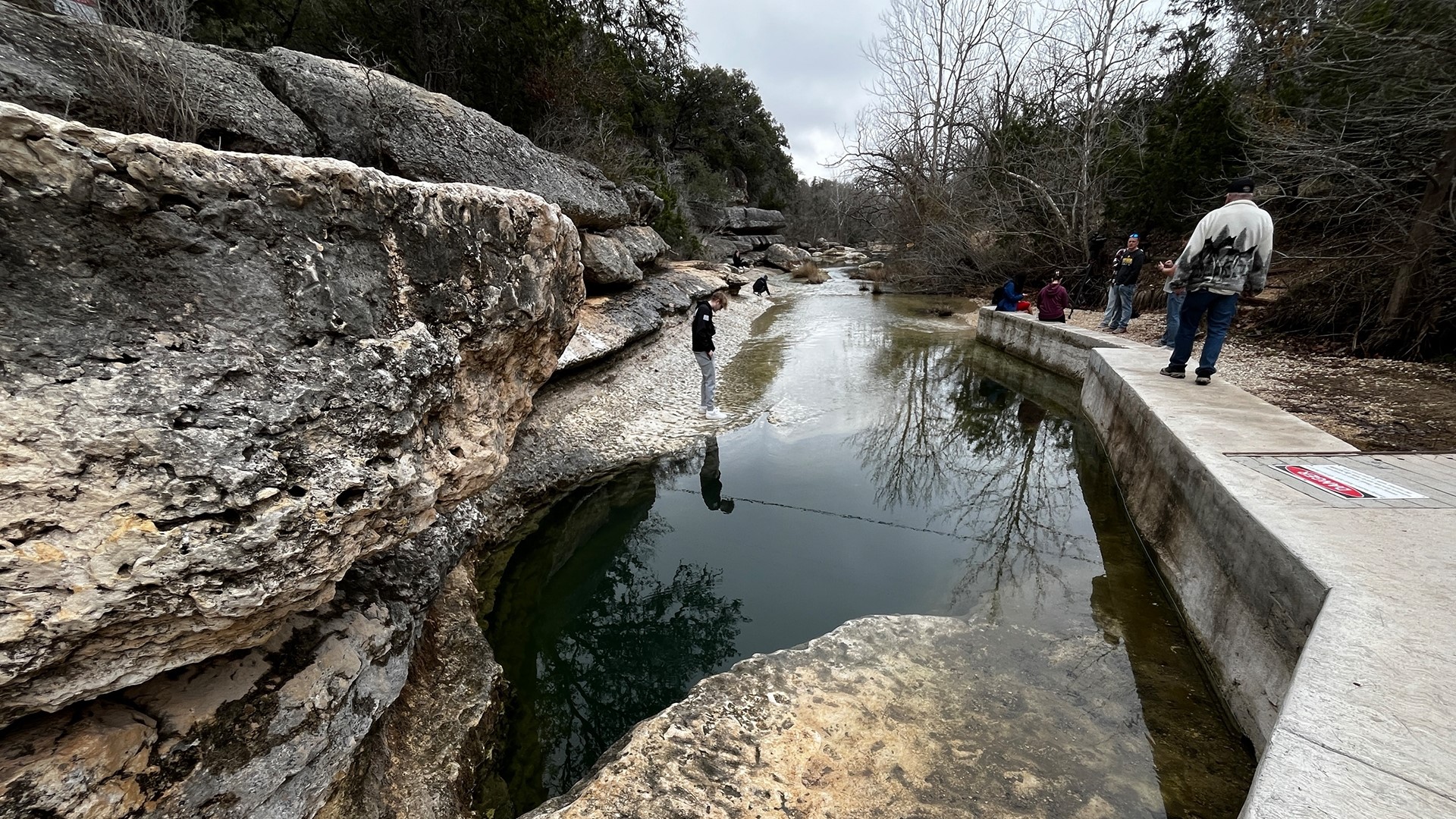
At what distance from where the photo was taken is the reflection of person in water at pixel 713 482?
5.22 meters

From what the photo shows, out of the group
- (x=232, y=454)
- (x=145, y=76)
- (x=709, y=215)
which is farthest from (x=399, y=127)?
(x=709, y=215)

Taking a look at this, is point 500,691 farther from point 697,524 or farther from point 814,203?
point 814,203

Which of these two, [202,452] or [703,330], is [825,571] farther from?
[202,452]

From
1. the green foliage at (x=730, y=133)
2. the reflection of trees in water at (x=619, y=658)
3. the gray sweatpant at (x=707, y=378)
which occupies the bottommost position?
the reflection of trees in water at (x=619, y=658)

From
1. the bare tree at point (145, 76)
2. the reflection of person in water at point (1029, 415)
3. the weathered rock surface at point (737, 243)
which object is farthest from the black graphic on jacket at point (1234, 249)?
the weathered rock surface at point (737, 243)

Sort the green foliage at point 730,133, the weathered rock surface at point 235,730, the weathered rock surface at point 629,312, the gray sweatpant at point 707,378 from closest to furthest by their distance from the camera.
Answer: the weathered rock surface at point 235,730, the gray sweatpant at point 707,378, the weathered rock surface at point 629,312, the green foliage at point 730,133

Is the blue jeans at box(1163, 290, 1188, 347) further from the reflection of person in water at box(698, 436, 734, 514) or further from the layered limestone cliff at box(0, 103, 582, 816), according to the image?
the layered limestone cliff at box(0, 103, 582, 816)

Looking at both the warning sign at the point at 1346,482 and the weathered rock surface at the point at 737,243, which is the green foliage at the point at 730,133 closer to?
the weathered rock surface at the point at 737,243

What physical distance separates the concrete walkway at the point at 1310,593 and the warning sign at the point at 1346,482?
0.01m

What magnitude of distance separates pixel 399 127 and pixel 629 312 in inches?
166

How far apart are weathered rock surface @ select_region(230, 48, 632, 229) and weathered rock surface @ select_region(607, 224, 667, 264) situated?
115 inches

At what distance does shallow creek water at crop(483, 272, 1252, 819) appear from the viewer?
9.18 feet

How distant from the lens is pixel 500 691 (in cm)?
306

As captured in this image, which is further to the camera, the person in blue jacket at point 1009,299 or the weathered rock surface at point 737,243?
the weathered rock surface at point 737,243
